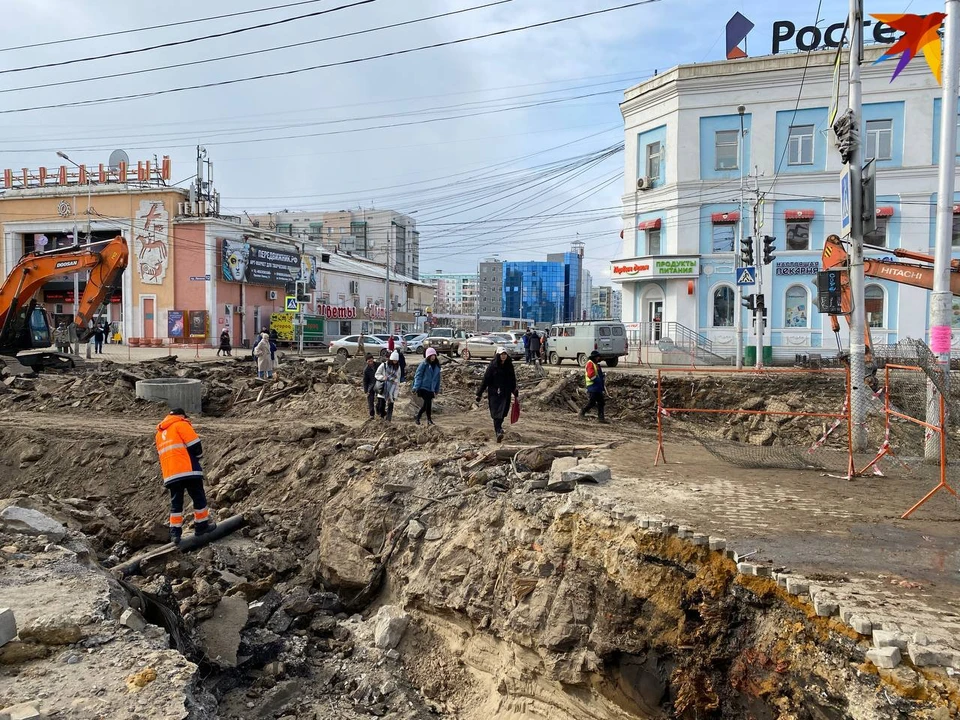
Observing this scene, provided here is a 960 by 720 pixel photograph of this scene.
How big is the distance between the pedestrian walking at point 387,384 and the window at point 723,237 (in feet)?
65.6

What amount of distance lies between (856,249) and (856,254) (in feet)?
0.25

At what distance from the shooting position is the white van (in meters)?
24.8

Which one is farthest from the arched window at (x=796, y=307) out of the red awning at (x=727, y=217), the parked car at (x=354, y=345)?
the parked car at (x=354, y=345)

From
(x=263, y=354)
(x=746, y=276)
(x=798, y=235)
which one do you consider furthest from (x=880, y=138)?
(x=263, y=354)

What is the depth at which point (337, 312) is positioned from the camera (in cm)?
4891

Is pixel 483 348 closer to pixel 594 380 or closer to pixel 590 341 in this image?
pixel 590 341

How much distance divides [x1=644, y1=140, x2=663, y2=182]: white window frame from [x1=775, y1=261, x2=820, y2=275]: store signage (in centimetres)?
695

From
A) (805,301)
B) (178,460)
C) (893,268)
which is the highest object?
(805,301)

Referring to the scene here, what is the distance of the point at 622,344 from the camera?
2511 centimetres

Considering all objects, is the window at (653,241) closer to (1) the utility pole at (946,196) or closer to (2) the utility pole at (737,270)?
(2) the utility pole at (737,270)

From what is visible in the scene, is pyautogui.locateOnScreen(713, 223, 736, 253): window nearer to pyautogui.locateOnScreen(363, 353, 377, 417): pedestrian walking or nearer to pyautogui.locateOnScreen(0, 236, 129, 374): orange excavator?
pyautogui.locateOnScreen(363, 353, 377, 417): pedestrian walking

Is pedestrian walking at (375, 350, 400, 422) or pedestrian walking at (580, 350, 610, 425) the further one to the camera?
pedestrian walking at (580, 350, 610, 425)

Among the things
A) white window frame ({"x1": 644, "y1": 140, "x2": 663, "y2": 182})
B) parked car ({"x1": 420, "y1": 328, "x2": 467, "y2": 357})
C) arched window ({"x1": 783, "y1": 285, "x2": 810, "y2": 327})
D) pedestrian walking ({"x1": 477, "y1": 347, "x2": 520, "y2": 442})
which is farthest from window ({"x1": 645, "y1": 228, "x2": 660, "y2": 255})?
pedestrian walking ({"x1": 477, "y1": 347, "x2": 520, "y2": 442})

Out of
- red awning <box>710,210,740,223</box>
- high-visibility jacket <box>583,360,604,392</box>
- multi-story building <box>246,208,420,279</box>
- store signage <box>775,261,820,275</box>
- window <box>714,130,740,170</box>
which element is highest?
multi-story building <box>246,208,420,279</box>
